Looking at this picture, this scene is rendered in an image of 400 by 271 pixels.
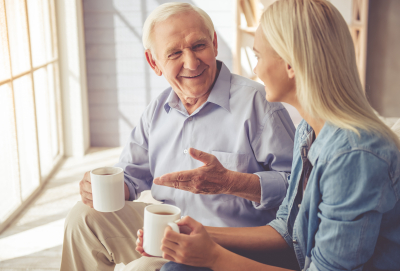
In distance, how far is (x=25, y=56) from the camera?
302cm

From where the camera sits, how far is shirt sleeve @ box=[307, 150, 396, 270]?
86cm

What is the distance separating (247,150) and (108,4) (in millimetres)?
3245

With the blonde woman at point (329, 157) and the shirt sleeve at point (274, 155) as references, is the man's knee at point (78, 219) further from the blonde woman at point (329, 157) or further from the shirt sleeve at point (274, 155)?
A: the shirt sleeve at point (274, 155)

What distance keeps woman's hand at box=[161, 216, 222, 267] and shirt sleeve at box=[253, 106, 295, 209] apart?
1.40 ft

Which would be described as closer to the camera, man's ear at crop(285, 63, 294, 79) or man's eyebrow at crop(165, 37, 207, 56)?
man's ear at crop(285, 63, 294, 79)

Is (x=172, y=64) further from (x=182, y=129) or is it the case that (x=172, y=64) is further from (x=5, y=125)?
(x=5, y=125)

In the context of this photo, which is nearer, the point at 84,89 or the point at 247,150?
the point at 247,150

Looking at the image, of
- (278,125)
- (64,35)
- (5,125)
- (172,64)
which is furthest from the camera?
(64,35)

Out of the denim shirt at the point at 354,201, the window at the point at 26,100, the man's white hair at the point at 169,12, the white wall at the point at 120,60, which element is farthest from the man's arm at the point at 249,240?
the white wall at the point at 120,60

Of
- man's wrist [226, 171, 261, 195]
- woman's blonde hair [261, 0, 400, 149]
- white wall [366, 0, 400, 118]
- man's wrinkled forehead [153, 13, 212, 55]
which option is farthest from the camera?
white wall [366, 0, 400, 118]

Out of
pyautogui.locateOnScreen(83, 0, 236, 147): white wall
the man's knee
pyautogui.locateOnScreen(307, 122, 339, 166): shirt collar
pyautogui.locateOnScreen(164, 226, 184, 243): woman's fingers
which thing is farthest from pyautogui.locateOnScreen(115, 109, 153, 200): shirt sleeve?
pyautogui.locateOnScreen(83, 0, 236, 147): white wall

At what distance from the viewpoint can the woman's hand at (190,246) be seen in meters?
0.95

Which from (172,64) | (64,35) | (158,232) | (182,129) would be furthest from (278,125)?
(64,35)

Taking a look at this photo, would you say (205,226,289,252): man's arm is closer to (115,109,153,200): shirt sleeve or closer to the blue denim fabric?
the blue denim fabric
